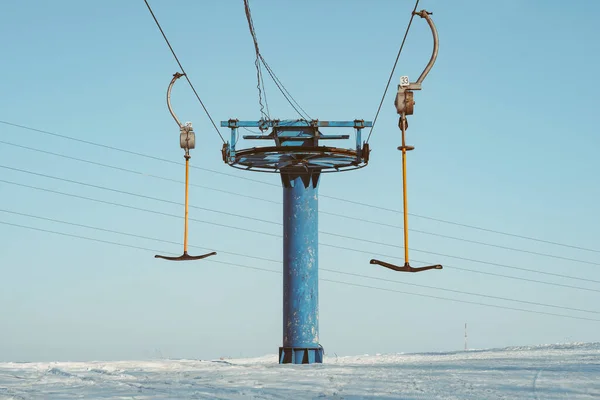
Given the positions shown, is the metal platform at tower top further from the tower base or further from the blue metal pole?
the tower base

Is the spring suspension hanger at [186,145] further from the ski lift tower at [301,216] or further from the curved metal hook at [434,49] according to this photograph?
the curved metal hook at [434,49]

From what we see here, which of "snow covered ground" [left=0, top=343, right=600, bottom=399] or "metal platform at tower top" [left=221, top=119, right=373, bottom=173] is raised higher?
"metal platform at tower top" [left=221, top=119, right=373, bottom=173]

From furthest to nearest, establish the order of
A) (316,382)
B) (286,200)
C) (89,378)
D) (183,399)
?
1. (286,200)
2. (89,378)
3. (316,382)
4. (183,399)

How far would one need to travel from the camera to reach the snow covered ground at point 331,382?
10688 mm

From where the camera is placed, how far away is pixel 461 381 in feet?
40.2

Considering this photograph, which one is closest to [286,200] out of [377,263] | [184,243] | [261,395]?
[184,243]

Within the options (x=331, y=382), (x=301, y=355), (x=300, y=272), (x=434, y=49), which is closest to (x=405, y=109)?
(x=434, y=49)

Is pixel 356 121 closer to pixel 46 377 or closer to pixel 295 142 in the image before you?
pixel 295 142

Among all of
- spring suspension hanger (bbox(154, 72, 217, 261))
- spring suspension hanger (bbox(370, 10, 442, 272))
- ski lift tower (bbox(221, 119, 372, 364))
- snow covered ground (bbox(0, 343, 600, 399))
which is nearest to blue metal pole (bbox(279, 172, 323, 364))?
ski lift tower (bbox(221, 119, 372, 364))

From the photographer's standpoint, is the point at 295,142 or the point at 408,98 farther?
the point at 295,142

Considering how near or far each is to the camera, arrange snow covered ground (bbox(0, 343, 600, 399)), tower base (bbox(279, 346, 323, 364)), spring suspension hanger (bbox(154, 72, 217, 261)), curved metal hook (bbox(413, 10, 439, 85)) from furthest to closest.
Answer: tower base (bbox(279, 346, 323, 364)), spring suspension hanger (bbox(154, 72, 217, 261)), curved metal hook (bbox(413, 10, 439, 85)), snow covered ground (bbox(0, 343, 600, 399))

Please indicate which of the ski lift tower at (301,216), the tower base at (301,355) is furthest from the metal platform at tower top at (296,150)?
the tower base at (301,355)

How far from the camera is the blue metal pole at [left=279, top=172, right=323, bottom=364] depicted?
18906mm

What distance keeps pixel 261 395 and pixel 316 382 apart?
1529 mm
